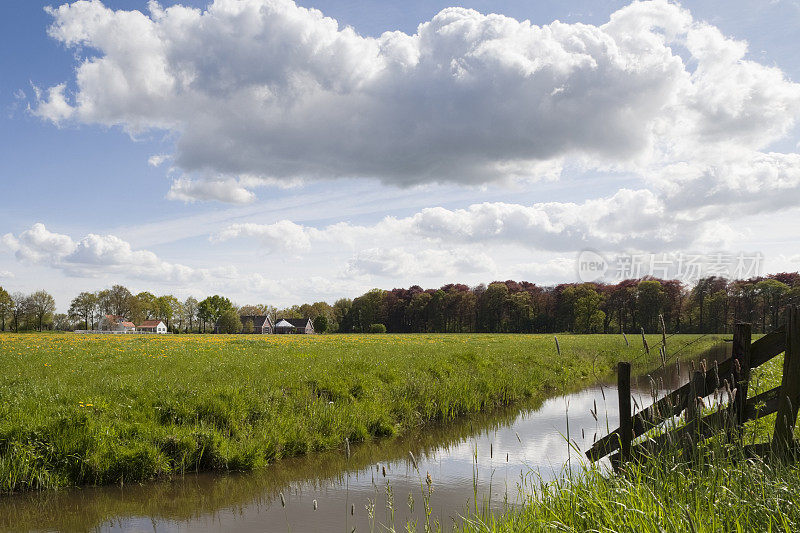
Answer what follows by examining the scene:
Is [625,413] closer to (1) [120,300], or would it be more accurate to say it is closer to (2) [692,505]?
(2) [692,505]

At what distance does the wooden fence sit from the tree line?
7224 cm

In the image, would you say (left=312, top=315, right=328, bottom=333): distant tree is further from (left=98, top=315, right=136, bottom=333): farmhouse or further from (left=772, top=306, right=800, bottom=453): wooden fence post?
(left=772, top=306, right=800, bottom=453): wooden fence post

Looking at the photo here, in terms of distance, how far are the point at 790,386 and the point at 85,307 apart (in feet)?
446

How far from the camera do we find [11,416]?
978cm

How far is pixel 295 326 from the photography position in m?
132

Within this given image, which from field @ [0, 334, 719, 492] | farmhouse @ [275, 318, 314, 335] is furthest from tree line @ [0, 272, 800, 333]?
field @ [0, 334, 719, 492]

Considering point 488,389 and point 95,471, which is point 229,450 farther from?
point 488,389

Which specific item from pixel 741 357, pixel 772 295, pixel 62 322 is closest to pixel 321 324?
pixel 62 322

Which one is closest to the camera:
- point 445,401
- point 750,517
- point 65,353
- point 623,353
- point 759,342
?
point 750,517

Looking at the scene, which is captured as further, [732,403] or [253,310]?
[253,310]

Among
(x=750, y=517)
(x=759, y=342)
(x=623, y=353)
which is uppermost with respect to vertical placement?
(x=759, y=342)

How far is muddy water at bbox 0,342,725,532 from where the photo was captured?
7867mm

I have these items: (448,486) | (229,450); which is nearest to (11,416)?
(229,450)

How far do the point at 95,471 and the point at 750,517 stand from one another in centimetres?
989
